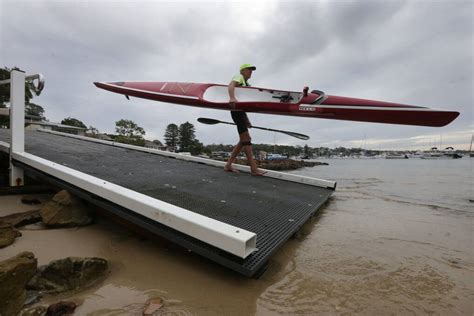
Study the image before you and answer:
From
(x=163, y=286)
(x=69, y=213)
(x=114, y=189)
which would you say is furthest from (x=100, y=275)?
(x=69, y=213)

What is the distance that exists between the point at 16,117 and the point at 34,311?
3246mm

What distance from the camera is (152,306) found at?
1377 millimetres

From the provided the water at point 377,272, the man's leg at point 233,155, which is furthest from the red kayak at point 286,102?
the water at point 377,272

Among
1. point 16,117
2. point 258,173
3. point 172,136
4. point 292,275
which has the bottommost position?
point 292,275

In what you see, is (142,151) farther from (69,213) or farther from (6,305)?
(6,305)

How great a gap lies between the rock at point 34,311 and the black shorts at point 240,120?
144 inches

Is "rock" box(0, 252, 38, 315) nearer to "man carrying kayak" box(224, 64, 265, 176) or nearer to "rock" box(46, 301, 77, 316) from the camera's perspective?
"rock" box(46, 301, 77, 316)

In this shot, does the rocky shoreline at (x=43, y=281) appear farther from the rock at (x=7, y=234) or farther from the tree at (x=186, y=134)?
the tree at (x=186, y=134)

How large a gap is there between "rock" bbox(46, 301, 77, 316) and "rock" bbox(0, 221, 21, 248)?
1054 mm

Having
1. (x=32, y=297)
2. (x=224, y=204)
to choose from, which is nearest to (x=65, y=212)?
(x=32, y=297)

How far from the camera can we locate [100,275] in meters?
1.68

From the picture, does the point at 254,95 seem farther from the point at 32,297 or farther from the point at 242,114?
the point at 32,297

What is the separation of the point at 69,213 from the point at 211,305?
1.88m

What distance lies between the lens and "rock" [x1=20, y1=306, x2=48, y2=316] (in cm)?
123
